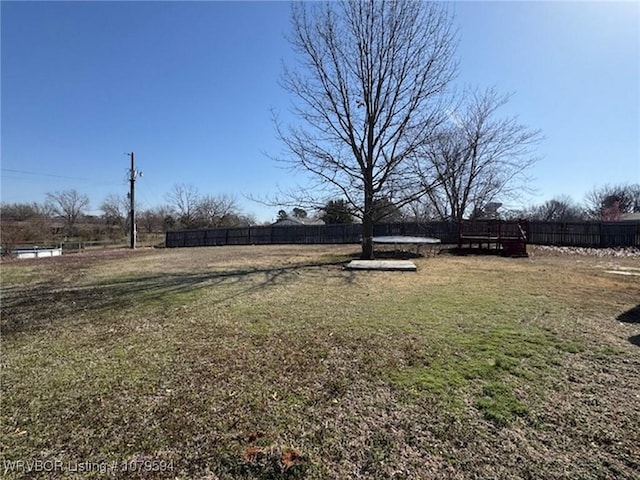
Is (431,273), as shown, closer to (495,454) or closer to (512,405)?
(512,405)

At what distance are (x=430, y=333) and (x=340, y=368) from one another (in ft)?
4.19

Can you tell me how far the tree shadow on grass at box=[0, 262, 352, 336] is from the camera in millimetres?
4609

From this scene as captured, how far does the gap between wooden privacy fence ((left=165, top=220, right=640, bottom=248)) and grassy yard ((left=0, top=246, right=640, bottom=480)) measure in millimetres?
11743

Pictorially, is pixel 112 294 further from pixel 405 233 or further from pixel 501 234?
pixel 405 233

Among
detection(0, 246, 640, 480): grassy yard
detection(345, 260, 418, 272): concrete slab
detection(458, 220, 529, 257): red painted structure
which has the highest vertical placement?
detection(458, 220, 529, 257): red painted structure

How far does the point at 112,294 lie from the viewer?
5891 millimetres

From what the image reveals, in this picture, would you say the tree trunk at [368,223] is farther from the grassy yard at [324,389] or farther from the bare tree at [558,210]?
the bare tree at [558,210]

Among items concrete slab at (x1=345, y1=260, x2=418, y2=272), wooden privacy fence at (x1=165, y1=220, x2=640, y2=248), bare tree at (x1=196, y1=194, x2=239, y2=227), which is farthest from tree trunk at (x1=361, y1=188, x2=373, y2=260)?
bare tree at (x1=196, y1=194, x2=239, y2=227)

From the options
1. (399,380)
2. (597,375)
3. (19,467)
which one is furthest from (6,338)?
(597,375)

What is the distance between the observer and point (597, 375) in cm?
259

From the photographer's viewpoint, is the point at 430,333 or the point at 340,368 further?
the point at 430,333

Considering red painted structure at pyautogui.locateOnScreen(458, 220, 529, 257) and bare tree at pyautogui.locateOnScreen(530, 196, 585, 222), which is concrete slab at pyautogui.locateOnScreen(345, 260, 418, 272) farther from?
bare tree at pyautogui.locateOnScreen(530, 196, 585, 222)

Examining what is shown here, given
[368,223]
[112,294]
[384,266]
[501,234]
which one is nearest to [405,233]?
[501,234]

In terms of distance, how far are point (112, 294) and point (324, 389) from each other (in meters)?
5.06
